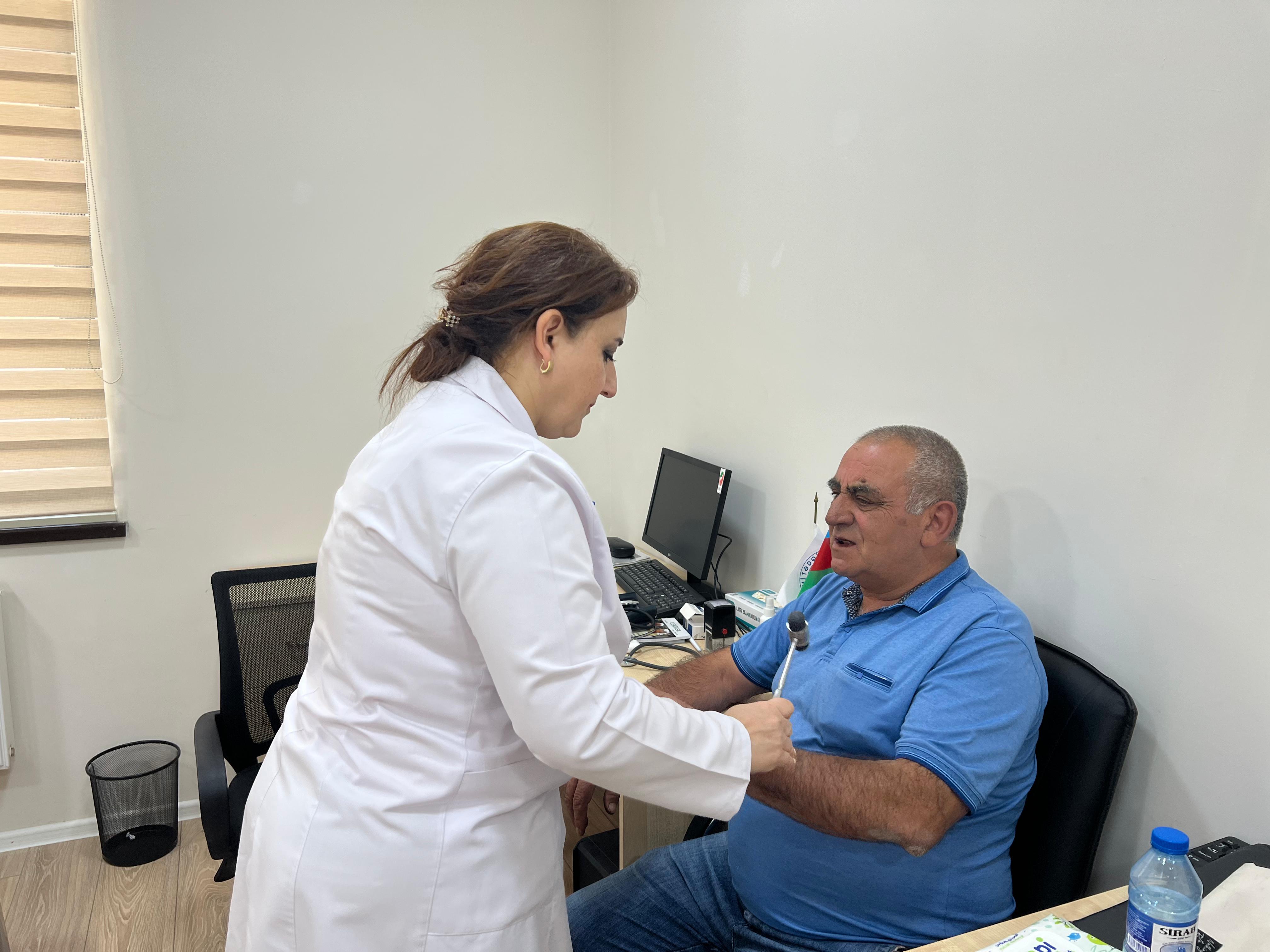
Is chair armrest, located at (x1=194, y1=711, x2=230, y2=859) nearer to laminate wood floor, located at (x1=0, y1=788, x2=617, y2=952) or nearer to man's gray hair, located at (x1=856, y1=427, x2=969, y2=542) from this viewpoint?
laminate wood floor, located at (x1=0, y1=788, x2=617, y2=952)

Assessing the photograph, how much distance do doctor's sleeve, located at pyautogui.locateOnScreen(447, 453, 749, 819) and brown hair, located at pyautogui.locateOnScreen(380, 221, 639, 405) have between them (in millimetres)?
224

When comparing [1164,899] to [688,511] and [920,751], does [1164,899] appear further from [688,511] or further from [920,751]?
[688,511]

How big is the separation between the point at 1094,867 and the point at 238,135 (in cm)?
287

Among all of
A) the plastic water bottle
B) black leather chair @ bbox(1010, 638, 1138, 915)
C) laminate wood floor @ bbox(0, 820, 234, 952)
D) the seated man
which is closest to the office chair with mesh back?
laminate wood floor @ bbox(0, 820, 234, 952)

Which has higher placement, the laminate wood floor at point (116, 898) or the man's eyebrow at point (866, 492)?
the man's eyebrow at point (866, 492)

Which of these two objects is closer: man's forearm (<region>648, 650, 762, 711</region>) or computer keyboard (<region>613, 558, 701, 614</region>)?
man's forearm (<region>648, 650, 762, 711</region>)

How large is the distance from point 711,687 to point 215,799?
108cm

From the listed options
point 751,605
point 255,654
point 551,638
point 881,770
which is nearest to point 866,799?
point 881,770

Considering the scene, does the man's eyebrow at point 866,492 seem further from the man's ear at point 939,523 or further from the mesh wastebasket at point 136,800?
the mesh wastebasket at point 136,800

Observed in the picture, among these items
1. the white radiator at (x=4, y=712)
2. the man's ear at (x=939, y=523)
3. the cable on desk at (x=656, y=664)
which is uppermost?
the man's ear at (x=939, y=523)

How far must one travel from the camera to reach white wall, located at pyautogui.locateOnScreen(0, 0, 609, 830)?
2.62m

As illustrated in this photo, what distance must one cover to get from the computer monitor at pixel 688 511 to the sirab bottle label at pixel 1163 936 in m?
1.52

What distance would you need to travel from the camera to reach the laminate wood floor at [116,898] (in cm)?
227

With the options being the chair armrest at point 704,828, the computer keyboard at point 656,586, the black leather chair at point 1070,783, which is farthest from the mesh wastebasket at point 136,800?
the black leather chair at point 1070,783
